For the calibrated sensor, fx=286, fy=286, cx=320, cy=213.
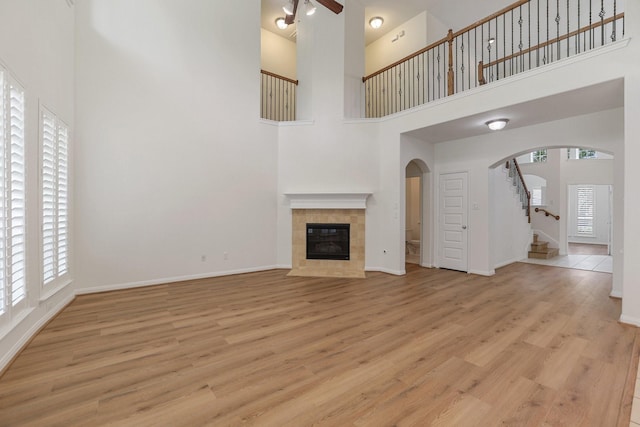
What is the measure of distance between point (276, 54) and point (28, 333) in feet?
24.8

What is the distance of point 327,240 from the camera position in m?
5.88

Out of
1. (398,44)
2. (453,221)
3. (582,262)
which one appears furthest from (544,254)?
(398,44)

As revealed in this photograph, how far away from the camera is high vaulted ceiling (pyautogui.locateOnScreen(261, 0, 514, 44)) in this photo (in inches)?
253

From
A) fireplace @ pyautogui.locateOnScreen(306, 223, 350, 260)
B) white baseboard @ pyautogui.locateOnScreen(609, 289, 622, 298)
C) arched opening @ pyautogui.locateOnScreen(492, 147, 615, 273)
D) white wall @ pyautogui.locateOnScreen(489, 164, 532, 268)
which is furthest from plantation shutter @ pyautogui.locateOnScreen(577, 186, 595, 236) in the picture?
fireplace @ pyautogui.locateOnScreen(306, 223, 350, 260)

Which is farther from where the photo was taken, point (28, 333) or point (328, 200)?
point (328, 200)

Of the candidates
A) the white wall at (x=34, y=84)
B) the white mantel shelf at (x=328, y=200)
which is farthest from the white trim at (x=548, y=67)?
the white wall at (x=34, y=84)

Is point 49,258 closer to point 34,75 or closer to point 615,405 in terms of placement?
point 34,75

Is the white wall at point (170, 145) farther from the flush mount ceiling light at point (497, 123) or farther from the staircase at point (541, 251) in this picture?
the staircase at point (541, 251)

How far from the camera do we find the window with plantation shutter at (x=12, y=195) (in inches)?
86.2

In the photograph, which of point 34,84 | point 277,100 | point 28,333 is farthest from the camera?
point 277,100

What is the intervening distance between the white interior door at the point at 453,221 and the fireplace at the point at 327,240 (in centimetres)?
215

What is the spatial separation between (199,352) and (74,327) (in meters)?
1.60

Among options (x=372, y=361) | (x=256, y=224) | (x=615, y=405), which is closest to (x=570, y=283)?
(x=615, y=405)

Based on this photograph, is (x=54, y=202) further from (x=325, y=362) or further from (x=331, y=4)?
(x=331, y=4)
